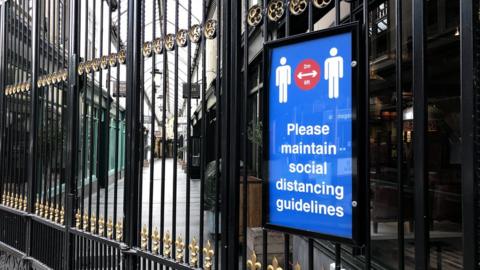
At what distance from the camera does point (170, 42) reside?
11.8 feet

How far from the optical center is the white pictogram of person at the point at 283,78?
7.95 ft

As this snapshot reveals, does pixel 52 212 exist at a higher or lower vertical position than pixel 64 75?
lower

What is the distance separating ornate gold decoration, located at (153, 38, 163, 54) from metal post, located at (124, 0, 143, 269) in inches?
9.3

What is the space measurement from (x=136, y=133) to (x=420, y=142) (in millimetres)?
2546

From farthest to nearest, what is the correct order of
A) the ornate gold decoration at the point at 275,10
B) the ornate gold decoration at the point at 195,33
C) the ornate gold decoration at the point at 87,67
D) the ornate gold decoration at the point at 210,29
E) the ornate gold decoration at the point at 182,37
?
the ornate gold decoration at the point at 87,67 < the ornate gold decoration at the point at 182,37 < the ornate gold decoration at the point at 195,33 < the ornate gold decoration at the point at 210,29 < the ornate gold decoration at the point at 275,10

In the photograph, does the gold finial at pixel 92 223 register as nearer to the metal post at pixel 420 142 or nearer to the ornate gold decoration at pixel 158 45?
the ornate gold decoration at pixel 158 45

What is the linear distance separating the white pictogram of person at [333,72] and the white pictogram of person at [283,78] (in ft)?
0.83

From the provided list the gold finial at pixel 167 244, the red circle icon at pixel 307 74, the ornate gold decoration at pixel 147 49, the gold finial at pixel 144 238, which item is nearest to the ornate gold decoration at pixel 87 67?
the ornate gold decoration at pixel 147 49

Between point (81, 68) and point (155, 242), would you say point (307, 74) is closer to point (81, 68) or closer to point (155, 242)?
point (155, 242)

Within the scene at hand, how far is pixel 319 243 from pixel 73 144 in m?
2.88

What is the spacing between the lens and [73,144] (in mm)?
4883

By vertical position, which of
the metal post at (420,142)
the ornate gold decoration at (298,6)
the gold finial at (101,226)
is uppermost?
the ornate gold decoration at (298,6)

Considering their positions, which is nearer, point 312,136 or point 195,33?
point 312,136

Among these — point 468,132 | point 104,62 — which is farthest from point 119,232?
point 468,132
